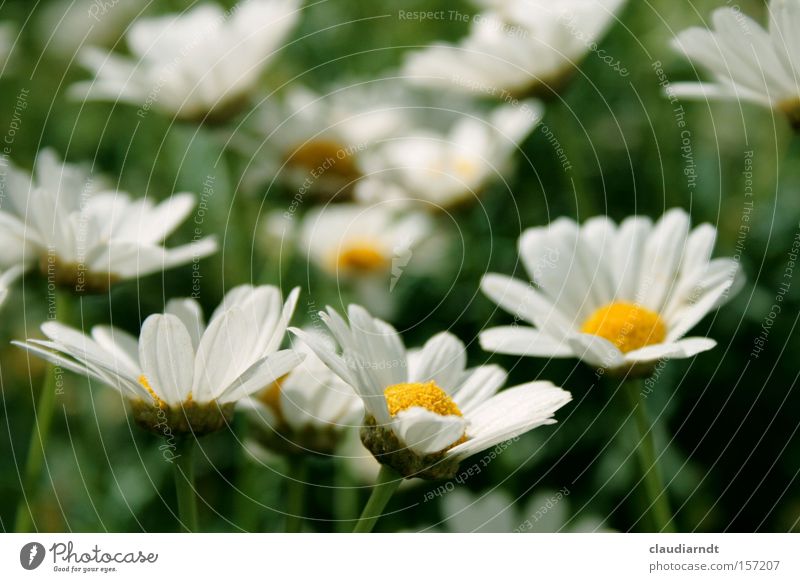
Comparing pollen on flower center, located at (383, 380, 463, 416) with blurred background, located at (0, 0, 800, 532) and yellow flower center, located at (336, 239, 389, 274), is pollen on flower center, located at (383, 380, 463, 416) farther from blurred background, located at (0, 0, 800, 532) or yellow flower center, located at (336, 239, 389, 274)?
yellow flower center, located at (336, 239, 389, 274)

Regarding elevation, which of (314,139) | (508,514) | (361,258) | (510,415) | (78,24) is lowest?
(508,514)

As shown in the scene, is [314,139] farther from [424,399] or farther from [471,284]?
[424,399]

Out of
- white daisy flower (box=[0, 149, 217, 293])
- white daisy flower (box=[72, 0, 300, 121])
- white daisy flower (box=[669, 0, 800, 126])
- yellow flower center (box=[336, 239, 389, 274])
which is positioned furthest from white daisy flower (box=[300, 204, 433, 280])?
white daisy flower (box=[669, 0, 800, 126])

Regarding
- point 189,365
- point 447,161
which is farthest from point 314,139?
point 189,365

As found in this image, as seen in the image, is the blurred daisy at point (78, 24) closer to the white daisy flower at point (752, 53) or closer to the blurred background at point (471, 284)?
the blurred background at point (471, 284)
